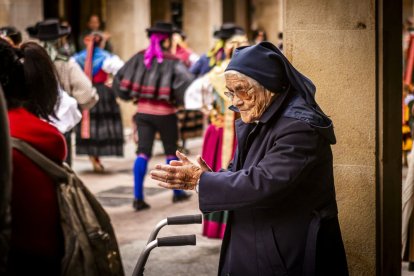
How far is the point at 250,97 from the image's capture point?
11.9ft

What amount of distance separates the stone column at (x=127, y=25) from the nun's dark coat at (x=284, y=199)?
1668cm

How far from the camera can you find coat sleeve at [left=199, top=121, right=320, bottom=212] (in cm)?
336

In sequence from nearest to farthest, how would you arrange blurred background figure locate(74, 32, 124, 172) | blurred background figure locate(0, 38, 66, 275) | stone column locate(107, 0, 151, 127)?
blurred background figure locate(0, 38, 66, 275) → blurred background figure locate(74, 32, 124, 172) → stone column locate(107, 0, 151, 127)

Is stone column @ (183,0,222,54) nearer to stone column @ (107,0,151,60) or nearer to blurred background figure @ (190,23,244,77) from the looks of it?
stone column @ (107,0,151,60)

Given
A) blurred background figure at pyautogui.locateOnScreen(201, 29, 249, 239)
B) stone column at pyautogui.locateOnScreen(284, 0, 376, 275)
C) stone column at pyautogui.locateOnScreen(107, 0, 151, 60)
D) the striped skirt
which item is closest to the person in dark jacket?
stone column at pyautogui.locateOnScreen(284, 0, 376, 275)

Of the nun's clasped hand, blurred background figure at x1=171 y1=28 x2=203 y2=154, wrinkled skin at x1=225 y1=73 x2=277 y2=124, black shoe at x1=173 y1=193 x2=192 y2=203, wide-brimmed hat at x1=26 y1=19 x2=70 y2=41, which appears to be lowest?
black shoe at x1=173 y1=193 x2=192 y2=203

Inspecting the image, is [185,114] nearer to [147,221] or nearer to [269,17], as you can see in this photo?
[147,221]

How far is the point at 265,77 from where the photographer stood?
11.7 ft

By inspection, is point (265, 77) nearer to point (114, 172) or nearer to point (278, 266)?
point (278, 266)

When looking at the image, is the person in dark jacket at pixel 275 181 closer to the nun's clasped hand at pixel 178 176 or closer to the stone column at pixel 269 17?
the nun's clasped hand at pixel 178 176

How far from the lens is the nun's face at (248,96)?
11.8ft

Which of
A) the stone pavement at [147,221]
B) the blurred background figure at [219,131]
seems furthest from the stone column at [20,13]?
the blurred background figure at [219,131]

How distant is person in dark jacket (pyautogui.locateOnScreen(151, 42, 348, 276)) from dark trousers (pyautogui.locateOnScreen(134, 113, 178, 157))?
6.08 meters

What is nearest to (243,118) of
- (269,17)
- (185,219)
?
(185,219)
